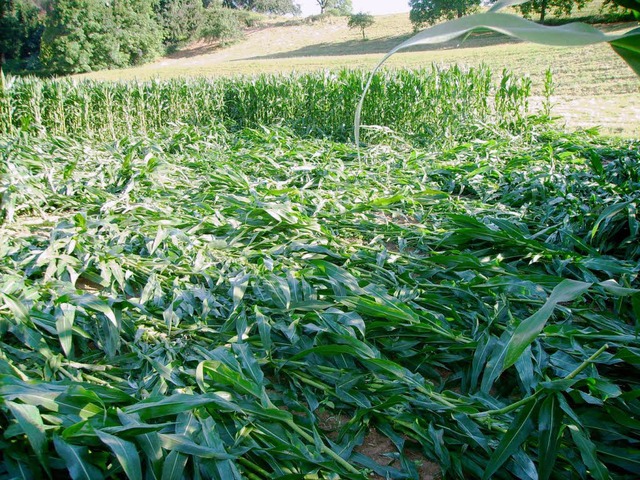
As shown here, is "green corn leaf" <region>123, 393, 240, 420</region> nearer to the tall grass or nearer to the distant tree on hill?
the tall grass

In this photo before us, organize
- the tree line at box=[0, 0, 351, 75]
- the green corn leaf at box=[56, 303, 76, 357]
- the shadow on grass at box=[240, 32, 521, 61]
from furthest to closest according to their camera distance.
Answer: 1. the tree line at box=[0, 0, 351, 75]
2. the shadow on grass at box=[240, 32, 521, 61]
3. the green corn leaf at box=[56, 303, 76, 357]

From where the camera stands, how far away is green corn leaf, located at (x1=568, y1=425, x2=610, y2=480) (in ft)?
5.10

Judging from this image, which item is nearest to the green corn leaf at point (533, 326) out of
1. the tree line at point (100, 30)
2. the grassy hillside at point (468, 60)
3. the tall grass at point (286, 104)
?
the grassy hillside at point (468, 60)

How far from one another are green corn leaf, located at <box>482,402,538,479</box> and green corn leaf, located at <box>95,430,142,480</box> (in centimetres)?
108

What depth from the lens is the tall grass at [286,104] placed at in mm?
8242

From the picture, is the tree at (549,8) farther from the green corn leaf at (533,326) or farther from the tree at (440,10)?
the green corn leaf at (533,326)

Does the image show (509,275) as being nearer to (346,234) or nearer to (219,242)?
(346,234)

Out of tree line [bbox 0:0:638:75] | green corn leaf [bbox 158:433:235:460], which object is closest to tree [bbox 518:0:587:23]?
tree line [bbox 0:0:638:75]

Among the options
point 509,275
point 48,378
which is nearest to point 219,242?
point 48,378

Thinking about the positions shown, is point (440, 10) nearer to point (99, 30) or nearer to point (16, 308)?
point (99, 30)

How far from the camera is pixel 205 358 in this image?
218cm

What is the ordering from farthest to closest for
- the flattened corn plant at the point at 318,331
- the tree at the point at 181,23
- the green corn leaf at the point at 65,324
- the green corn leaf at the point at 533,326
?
the tree at the point at 181,23 < the green corn leaf at the point at 65,324 < the flattened corn plant at the point at 318,331 < the green corn leaf at the point at 533,326

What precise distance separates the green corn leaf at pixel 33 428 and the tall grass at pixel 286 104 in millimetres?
7154

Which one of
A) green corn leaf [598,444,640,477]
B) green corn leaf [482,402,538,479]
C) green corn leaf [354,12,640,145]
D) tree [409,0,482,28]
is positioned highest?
tree [409,0,482,28]
